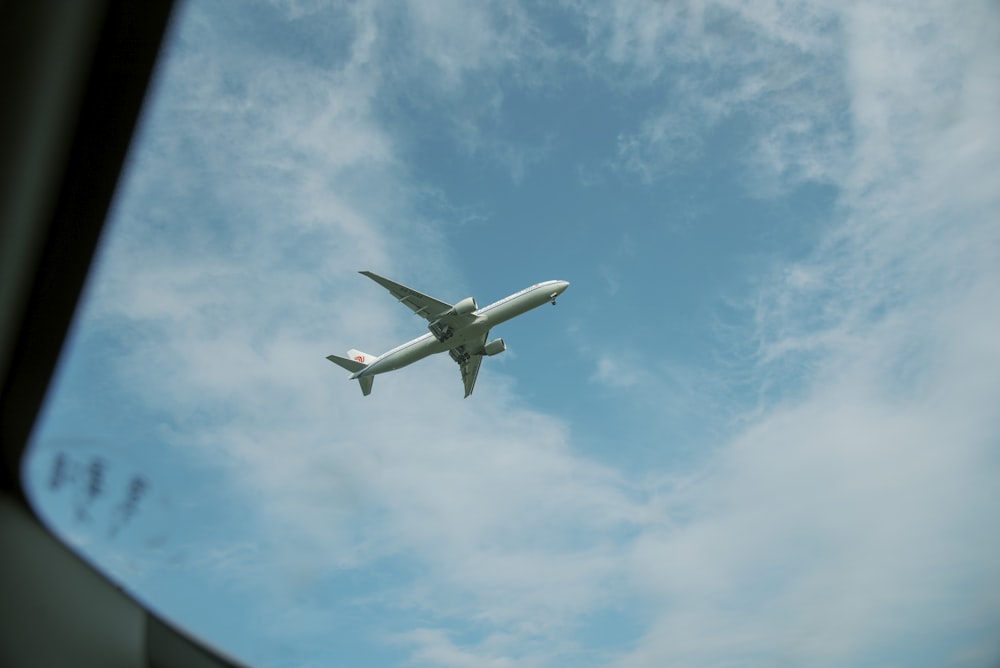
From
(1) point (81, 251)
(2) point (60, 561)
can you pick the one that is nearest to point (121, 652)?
(2) point (60, 561)

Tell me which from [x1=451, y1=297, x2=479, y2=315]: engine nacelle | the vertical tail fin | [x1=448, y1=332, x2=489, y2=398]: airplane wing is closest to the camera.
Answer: [x1=451, y1=297, x2=479, y2=315]: engine nacelle

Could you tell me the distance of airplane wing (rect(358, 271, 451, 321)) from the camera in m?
20.2

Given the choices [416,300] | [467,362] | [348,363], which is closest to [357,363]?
[348,363]

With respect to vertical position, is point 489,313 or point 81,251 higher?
point 489,313

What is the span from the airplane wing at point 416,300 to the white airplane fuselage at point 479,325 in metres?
0.80

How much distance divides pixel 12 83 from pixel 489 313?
18.8 meters

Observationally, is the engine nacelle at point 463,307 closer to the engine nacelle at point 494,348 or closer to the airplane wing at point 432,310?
the airplane wing at point 432,310

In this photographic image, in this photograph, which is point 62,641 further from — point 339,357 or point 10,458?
point 339,357

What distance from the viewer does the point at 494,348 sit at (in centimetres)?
2348

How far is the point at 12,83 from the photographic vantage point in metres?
1.92

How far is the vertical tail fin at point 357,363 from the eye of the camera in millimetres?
24345

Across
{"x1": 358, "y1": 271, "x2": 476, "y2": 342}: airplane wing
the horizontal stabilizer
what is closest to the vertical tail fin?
the horizontal stabilizer

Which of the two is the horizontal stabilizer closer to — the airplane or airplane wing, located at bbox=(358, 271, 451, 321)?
the airplane

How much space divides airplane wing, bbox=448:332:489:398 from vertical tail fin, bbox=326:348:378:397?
10.4ft
